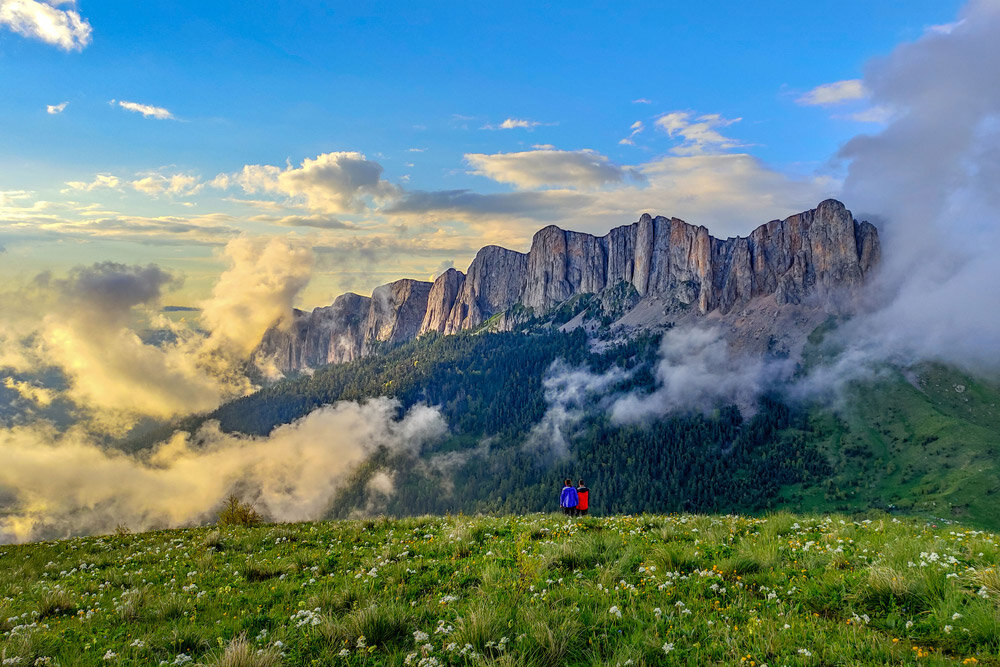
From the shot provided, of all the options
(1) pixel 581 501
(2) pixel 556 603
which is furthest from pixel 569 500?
(2) pixel 556 603

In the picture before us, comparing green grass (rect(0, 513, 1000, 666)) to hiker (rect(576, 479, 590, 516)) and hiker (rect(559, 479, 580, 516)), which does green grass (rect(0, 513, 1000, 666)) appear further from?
hiker (rect(576, 479, 590, 516))

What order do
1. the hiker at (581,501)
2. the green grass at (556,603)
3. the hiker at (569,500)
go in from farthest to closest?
the hiker at (581,501), the hiker at (569,500), the green grass at (556,603)

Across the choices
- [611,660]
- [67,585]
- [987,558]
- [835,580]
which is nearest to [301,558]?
[67,585]

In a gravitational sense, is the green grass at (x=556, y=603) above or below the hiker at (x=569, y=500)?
above

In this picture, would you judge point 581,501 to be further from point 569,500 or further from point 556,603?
point 556,603

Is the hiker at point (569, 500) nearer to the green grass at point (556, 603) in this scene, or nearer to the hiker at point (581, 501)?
the hiker at point (581, 501)

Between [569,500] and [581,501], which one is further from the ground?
[569,500]

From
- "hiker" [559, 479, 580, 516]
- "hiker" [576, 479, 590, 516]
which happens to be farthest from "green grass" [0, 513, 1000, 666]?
"hiker" [576, 479, 590, 516]

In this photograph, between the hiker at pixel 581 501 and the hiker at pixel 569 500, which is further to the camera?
the hiker at pixel 581 501

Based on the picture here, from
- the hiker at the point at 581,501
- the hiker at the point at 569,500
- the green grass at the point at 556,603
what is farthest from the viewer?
the hiker at the point at 581,501

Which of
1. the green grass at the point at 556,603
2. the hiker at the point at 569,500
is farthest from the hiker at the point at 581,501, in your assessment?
the green grass at the point at 556,603

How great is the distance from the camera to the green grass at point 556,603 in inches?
283

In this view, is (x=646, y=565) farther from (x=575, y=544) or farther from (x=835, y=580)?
(x=835, y=580)

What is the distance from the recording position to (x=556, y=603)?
895 cm
